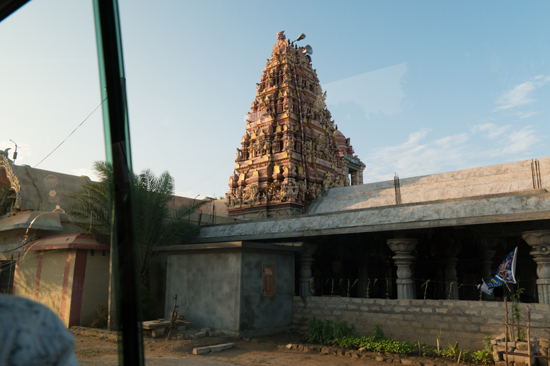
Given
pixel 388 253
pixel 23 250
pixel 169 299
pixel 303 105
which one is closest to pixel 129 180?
pixel 23 250

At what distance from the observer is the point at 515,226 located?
39.7 ft

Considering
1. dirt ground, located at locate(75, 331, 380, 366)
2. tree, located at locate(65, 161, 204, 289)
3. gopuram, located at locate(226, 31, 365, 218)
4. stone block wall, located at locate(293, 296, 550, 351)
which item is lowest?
dirt ground, located at locate(75, 331, 380, 366)

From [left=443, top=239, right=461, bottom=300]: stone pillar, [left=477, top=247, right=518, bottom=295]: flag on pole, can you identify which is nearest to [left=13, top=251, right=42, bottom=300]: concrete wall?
[left=477, top=247, right=518, bottom=295]: flag on pole

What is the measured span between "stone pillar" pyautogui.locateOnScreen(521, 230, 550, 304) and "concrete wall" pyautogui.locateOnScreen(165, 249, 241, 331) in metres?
8.53

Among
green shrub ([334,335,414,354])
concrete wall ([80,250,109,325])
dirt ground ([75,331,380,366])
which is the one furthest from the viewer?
concrete wall ([80,250,109,325])

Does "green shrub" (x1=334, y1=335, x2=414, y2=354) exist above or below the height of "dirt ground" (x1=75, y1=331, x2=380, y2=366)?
above

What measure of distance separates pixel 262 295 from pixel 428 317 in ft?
17.8

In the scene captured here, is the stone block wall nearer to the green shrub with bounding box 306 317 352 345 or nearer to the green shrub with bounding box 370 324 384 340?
the green shrub with bounding box 370 324 384 340

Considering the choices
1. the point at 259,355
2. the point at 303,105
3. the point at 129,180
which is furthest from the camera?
the point at 303,105

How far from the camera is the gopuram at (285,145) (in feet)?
79.0

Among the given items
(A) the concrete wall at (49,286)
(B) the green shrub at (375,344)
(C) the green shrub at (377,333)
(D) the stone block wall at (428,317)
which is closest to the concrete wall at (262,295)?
(D) the stone block wall at (428,317)

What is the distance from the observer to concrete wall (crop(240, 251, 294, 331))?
1362cm

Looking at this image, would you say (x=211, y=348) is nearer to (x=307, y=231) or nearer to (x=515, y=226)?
(x=307, y=231)

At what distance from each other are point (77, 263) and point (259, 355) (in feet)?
27.6
